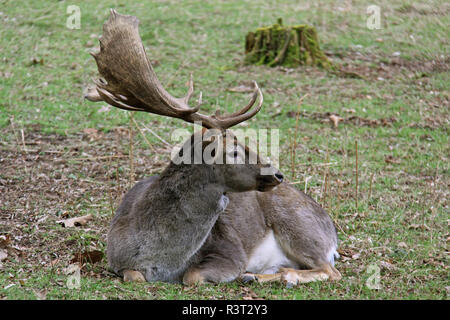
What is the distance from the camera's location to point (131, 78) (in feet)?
18.8

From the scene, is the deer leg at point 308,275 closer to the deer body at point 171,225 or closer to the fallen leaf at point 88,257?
the deer body at point 171,225

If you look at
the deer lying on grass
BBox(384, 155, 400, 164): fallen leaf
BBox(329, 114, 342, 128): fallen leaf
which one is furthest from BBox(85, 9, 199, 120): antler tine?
BBox(329, 114, 342, 128): fallen leaf

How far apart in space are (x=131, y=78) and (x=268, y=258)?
2319 mm

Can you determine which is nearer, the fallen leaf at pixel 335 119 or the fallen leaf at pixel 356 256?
the fallen leaf at pixel 356 256

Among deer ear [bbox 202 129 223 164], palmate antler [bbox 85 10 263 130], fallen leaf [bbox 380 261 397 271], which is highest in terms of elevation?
palmate antler [bbox 85 10 263 130]

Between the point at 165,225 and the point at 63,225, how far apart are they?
1.84 meters

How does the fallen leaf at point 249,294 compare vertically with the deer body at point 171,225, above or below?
below

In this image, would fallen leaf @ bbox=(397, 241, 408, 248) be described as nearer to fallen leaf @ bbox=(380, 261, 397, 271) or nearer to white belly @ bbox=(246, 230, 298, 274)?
fallen leaf @ bbox=(380, 261, 397, 271)

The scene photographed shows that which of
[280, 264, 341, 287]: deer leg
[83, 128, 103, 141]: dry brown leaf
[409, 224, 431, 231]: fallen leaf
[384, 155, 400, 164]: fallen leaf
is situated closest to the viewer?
[280, 264, 341, 287]: deer leg

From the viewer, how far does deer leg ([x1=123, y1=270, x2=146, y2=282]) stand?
5.56 meters

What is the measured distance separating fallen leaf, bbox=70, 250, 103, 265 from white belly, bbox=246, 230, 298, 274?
Answer: 148 cm

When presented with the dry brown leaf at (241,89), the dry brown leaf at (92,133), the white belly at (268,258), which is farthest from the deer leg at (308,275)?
the dry brown leaf at (241,89)

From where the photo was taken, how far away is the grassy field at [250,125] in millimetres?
6082

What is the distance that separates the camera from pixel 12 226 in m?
6.85
